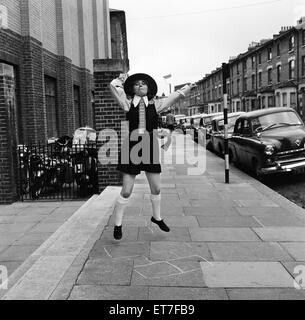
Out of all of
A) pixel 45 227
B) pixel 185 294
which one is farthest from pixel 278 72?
pixel 185 294

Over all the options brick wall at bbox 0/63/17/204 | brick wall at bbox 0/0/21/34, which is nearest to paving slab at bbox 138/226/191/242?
brick wall at bbox 0/63/17/204

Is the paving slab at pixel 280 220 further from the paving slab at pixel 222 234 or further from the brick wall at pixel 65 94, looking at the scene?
the brick wall at pixel 65 94

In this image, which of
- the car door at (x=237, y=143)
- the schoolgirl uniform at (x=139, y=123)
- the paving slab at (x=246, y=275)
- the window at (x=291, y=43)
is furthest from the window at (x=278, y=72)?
the paving slab at (x=246, y=275)

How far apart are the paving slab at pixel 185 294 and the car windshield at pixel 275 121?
836 centimetres

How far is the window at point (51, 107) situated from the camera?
47.5 feet

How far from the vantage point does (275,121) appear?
11.5m

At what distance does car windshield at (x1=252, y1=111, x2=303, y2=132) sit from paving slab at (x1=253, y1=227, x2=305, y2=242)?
6.12 m

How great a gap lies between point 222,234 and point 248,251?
0.76m

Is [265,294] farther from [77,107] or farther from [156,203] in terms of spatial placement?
[77,107]

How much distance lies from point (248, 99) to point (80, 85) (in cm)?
3368

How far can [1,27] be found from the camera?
1052 centimetres

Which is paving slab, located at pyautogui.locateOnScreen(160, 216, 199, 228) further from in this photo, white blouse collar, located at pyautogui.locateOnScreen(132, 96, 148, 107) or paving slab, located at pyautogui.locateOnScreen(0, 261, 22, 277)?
paving slab, located at pyautogui.locateOnScreen(0, 261, 22, 277)
